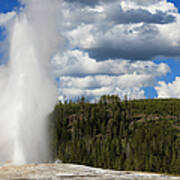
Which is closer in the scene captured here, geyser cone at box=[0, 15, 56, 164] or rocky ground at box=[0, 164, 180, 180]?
rocky ground at box=[0, 164, 180, 180]

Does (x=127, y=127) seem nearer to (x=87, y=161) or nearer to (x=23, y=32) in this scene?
(x=87, y=161)

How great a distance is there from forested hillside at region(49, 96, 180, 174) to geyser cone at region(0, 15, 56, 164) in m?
62.3

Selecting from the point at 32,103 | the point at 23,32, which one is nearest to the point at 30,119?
the point at 32,103

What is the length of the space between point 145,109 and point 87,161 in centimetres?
6741

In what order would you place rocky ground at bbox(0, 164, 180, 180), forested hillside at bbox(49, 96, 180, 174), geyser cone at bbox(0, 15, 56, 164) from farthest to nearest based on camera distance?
forested hillside at bbox(49, 96, 180, 174)
geyser cone at bbox(0, 15, 56, 164)
rocky ground at bbox(0, 164, 180, 180)

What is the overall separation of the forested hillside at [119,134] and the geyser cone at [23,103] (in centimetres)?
6230

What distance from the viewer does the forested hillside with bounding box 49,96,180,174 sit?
121875 millimetres

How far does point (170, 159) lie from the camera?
124m

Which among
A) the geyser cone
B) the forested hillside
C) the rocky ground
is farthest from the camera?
the forested hillside

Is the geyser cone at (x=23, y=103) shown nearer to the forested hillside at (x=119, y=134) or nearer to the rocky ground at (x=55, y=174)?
the rocky ground at (x=55, y=174)

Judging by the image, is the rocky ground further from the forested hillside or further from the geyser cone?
the forested hillside

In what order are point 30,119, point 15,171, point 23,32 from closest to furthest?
point 15,171, point 30,119, point 23,32

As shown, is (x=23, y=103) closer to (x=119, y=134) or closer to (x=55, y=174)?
(x=55, y=174)

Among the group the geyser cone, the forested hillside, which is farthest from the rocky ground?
A: the forested hillside
